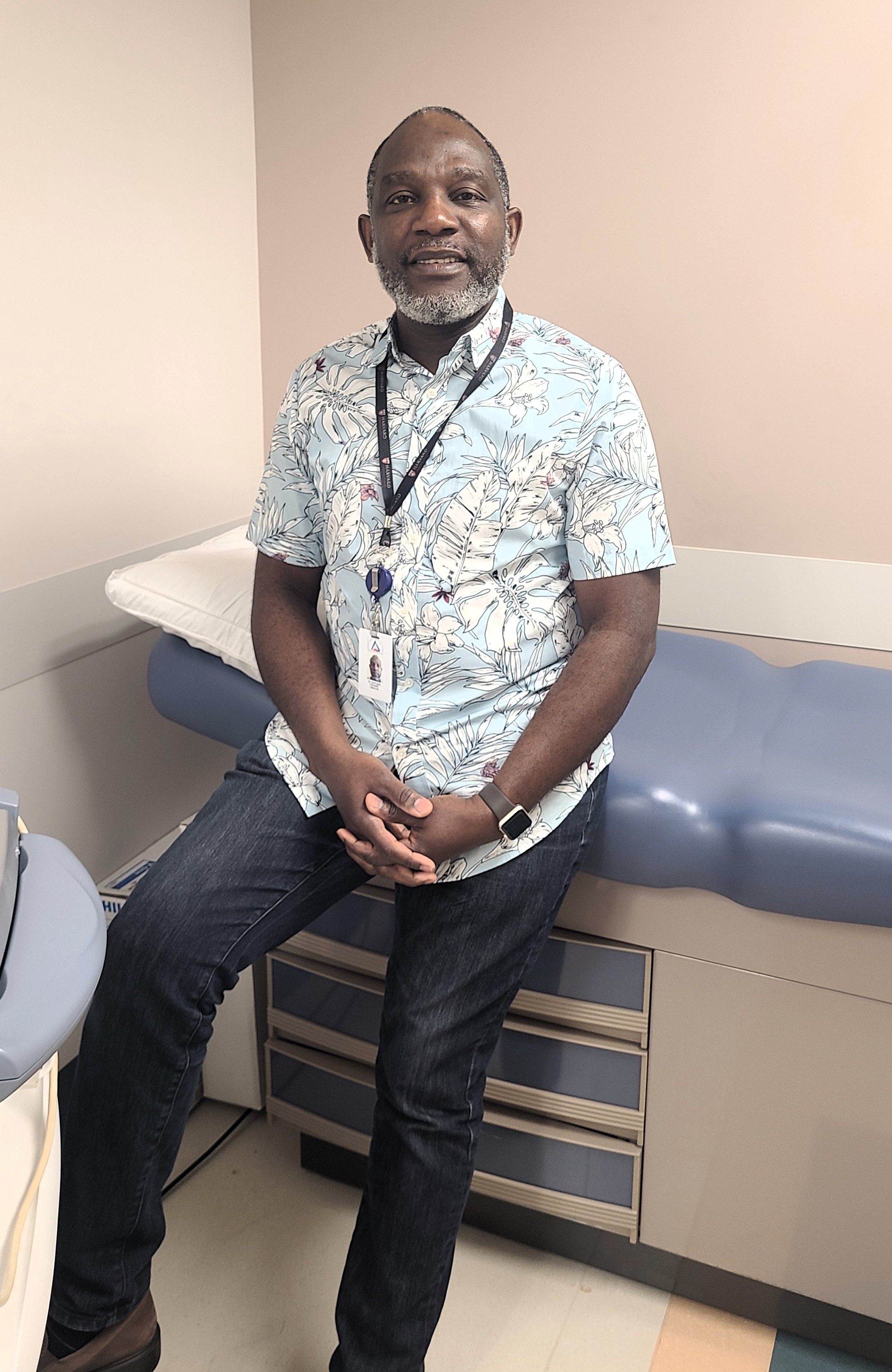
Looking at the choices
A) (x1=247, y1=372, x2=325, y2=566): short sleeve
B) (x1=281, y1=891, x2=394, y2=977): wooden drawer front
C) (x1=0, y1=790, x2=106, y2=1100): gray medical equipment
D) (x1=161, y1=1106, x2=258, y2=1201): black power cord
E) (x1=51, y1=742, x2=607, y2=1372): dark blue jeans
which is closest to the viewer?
(x1=0, y1=790, x2=106, y2=1100): gray medical equipment

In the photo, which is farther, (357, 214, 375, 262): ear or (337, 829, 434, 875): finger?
(357, 214, 375, 262): ear

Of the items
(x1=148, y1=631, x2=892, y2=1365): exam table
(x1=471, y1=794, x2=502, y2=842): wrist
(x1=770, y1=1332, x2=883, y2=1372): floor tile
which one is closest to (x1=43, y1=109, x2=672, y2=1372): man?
(x1=471, y1=794, x2=502, y2=842): wrist

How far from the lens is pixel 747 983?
1.47 meters

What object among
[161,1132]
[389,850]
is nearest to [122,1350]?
[161,1132]

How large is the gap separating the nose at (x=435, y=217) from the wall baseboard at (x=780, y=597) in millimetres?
913

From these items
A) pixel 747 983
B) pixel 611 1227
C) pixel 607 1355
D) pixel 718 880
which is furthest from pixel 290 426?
pixel 607 1355

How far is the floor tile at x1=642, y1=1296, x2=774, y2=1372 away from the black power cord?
787mm

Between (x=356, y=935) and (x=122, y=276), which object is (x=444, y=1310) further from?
(x=122, y=276)

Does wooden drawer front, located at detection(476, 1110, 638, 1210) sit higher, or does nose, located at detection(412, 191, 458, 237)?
nose, located at detection(412, 191, 458, 237)

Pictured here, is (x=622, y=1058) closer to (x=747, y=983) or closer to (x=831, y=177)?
(x=747, y=983)

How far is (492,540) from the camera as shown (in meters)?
1.38

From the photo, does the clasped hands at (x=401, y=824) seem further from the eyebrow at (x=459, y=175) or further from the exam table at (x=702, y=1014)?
the eyebrow at (x=459, y=175)

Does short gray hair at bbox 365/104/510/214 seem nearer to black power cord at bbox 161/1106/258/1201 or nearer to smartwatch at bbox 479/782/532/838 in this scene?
smartwatch at bbox 479/782/532/838

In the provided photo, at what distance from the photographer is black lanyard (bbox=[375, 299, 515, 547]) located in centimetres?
140
